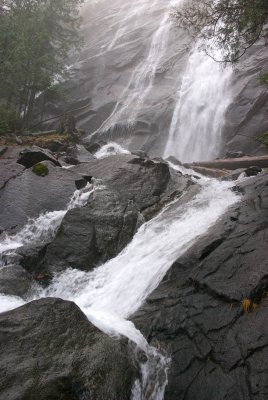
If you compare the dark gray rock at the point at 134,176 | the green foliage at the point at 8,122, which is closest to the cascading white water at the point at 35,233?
the dark gray rock at the point at 134,176

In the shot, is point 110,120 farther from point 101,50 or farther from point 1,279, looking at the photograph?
point 1,279

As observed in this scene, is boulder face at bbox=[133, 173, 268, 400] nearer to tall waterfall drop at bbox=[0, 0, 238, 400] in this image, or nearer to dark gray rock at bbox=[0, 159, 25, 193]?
tall waterfall drop at bbox=[0, 0, 238, 400]

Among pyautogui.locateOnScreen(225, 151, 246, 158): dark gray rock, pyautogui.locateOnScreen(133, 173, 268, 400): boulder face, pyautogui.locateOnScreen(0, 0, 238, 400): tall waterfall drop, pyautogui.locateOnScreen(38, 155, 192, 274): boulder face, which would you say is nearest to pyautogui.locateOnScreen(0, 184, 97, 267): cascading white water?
pyautogui.locateOnScreen(0, 0, 238, 400): tall waterfall drop

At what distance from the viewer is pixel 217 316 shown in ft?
20.0

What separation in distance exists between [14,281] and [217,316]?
4.65 meters

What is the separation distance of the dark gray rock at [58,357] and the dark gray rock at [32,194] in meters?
6.01

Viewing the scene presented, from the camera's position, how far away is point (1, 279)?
839cm

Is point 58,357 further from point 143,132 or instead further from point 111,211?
point 143,132

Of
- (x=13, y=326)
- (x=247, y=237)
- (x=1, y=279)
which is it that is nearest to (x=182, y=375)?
(x=13, y=326)

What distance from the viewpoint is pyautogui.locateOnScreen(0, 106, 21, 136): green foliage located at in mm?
21188

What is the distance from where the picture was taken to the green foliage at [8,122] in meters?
21.2

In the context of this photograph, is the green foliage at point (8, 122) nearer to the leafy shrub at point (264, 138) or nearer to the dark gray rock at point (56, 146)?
the dark gray rock at point (56, 146)

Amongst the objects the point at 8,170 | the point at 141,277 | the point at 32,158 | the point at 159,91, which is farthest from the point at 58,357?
the point at 159,91

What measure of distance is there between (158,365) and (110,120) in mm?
24081
